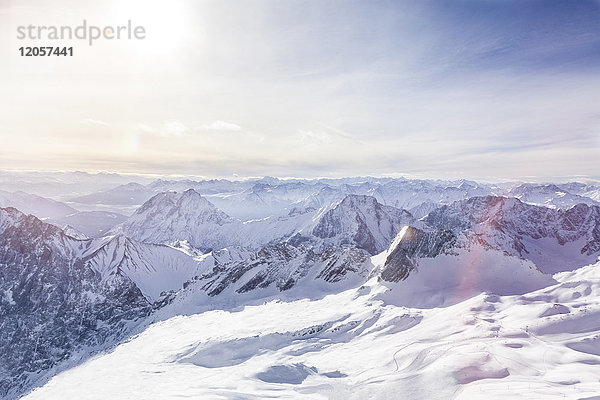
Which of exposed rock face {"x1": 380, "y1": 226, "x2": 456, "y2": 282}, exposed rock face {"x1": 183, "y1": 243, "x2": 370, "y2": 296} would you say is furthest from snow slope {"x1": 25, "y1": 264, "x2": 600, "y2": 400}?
exposed rock face {"x1": 183, "y1": 243, "x2": 370, "y2": 296}

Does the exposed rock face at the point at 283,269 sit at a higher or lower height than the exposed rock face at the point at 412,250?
lower

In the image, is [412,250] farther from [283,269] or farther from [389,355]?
[283,269]

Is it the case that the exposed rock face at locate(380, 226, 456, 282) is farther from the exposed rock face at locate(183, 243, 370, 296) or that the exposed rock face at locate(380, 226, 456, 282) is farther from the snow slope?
the exposed rock face at locate(183, 243, 370, 296)

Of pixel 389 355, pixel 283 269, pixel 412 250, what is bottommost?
pixel 283 269

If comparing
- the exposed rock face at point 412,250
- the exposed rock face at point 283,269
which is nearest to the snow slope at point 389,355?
the exposed rock face at point 412,250

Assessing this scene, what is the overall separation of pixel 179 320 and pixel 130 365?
45.1 metres

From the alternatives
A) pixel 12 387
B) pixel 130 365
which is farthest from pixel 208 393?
pixel 12 387

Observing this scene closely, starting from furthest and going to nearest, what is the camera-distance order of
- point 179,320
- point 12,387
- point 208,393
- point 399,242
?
point 12,387, point 179,320, point 399,242, point 208,393

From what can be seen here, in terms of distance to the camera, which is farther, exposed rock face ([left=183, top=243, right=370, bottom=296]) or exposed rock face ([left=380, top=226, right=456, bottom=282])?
exposed rock face ([left=183, top=243, right=370, bottom=296])

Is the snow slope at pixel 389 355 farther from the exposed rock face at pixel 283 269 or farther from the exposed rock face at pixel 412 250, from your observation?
the exposed rock face at pixel 283 269

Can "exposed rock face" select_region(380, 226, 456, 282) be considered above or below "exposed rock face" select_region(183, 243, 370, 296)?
above

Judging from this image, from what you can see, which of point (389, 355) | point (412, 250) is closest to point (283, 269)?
point (412, 250)

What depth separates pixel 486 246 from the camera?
326ft

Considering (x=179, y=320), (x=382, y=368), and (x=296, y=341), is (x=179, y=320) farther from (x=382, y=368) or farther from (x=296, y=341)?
(x=382, y=368)
